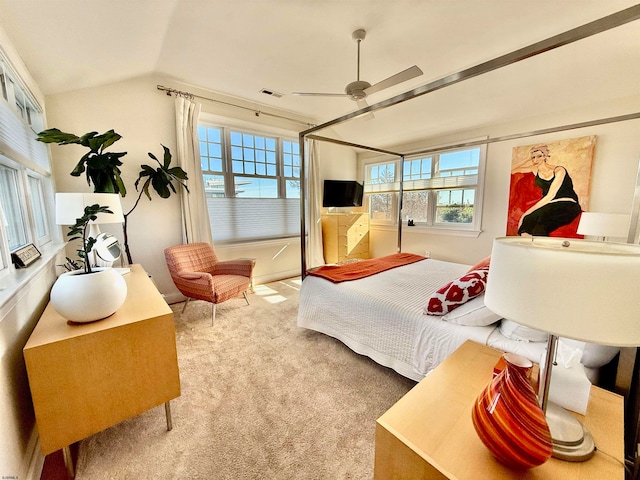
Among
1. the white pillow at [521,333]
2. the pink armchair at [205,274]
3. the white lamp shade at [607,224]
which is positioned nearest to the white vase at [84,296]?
the pink armchair at [205,274]

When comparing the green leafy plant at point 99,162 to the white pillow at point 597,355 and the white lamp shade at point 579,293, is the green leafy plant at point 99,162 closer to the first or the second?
the white lamp shade at point 579,293

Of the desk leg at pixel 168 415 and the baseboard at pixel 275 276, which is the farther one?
the baseboard at pixel 275 276

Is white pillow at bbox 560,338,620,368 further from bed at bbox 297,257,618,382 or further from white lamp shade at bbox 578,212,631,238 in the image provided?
white lamp shade at bbox 578,212,631,238

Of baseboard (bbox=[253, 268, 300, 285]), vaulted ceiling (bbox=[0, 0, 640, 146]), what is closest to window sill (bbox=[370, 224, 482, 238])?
vaulted ceiling (bbox=[0, 0, 640, 146])

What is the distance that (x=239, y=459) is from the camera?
1283 millimetres

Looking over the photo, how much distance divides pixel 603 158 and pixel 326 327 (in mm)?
3468

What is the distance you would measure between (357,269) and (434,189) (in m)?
2.52

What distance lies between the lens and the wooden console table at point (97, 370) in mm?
1092

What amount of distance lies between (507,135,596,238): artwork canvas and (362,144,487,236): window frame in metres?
0.40

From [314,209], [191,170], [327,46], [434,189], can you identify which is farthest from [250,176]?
[434,189]

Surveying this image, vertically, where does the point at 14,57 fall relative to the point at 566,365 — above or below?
above

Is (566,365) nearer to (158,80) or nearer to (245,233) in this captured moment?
(245,233)

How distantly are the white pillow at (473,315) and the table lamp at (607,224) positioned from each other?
5.14ft

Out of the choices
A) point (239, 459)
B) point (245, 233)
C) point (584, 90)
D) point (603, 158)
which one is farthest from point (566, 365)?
point (245, 233)
